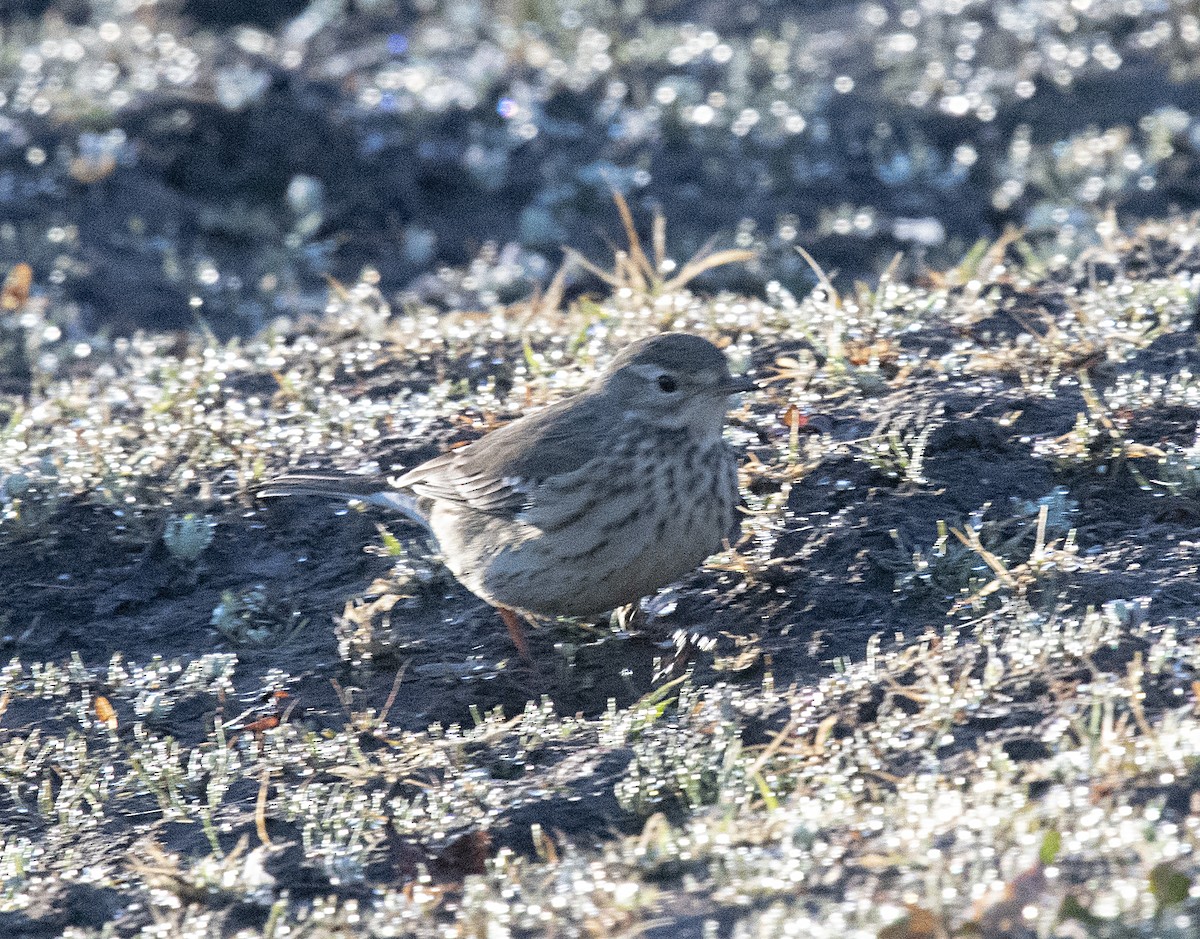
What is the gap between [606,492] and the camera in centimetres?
520

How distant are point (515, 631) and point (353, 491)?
3.23 ft

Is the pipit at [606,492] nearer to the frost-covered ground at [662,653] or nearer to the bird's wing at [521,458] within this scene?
the bird's wing at [521,458]

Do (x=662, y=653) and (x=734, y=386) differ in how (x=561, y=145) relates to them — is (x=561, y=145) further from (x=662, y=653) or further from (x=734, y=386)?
(x=662, y=653)

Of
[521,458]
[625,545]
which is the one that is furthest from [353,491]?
[625,545]

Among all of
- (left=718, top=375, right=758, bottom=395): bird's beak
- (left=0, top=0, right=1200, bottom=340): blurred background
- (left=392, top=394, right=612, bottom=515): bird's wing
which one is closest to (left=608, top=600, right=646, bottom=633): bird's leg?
(left=392, top=394, right=612, bottom=515): bird's wing

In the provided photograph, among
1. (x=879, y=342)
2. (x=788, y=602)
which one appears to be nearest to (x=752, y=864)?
(x=788, y=602)

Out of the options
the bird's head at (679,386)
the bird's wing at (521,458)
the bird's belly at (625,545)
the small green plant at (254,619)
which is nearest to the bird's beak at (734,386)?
the bird's head at (679,386)

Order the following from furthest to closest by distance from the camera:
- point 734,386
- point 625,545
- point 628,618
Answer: point 628,618 < point 734,386 < point 625,545

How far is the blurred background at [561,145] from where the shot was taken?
9453 mm

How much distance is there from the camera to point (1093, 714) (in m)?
4.08

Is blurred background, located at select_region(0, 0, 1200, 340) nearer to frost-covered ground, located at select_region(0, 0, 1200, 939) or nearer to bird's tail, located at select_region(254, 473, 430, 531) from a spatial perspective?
frost-covered ground, located at select_region(0, 0, 1200, 939)

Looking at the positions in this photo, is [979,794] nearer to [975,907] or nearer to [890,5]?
[975,907]

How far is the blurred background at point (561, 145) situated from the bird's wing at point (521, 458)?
312cm

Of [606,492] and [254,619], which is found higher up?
[606,492]
